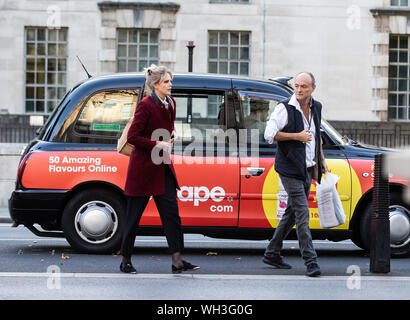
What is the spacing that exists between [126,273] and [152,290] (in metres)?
0.88

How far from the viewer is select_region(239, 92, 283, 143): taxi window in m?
9.02

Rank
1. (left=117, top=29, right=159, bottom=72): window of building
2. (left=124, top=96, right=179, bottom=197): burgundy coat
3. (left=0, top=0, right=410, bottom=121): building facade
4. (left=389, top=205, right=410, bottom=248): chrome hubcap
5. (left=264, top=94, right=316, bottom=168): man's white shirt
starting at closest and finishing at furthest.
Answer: (left=124, top=96, right=179, bottom=197): burgundy coat → (left=264, top=94, right=316, bottom=168): man's white shirt → (left=389, top=205, right=410, bottom=248): chrome hubcap → (left=0, top=0, right=410, bottom=121): building facade → (left=117, top=29, right=159, bottom=72): window of building

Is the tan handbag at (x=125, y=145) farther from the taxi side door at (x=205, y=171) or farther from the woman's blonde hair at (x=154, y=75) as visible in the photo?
the taxi side door at (x=205, y=171)

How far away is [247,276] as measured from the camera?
742 cm

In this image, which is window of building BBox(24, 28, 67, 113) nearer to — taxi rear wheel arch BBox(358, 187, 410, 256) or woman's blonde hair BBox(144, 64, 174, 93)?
taxi rear wheel arch BBox(358, 187, 410, 256)

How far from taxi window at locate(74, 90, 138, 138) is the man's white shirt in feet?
6.57

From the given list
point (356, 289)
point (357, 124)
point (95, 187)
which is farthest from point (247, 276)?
point (357, 124)

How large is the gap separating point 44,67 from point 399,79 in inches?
388

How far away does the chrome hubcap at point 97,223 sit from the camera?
29.1 feet

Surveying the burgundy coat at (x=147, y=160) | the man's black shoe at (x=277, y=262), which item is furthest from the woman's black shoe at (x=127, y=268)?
the man's black shoe at (x=277, y=262)

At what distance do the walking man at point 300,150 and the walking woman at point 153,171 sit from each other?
901 millimetres

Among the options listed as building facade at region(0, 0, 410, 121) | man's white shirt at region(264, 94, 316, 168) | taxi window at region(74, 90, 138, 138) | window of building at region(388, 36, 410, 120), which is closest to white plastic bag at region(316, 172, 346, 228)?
man's white shirt at region(264, 94, 316, 168)
